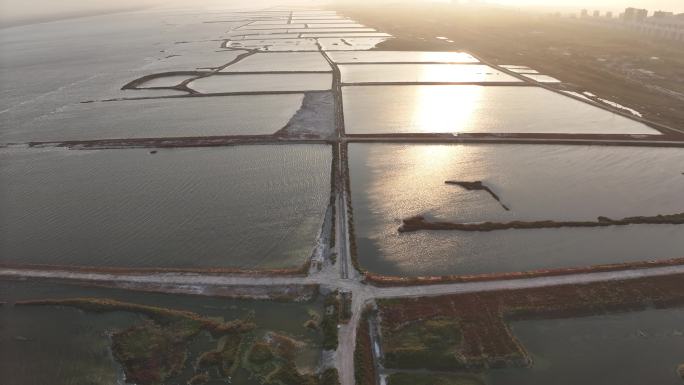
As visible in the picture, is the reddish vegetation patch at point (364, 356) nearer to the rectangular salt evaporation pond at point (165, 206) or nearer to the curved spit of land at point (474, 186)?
the rectangular salt evaporation pond at point (165, 206)

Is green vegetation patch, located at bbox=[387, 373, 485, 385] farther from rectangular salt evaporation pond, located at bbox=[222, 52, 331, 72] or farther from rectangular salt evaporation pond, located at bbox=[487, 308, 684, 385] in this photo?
rectangular salt evaporation pond, located at bbox=[222, 52, 331, 72]

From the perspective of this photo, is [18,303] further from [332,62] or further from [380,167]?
[332,62]

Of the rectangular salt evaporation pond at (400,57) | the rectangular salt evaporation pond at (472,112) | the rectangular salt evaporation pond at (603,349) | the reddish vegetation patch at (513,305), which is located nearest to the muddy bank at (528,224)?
the reddish vegetation patch at (513,305)

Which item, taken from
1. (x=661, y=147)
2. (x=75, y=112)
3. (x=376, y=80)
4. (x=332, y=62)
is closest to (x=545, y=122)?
(x=661, y=147)

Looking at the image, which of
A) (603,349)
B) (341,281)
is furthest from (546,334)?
(341,281)

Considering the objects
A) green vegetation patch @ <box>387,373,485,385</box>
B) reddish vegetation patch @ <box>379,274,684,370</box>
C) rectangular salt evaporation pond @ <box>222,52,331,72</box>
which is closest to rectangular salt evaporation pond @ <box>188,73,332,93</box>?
rectangular salt evaporation pond @ <box>222,52,331,72</box>

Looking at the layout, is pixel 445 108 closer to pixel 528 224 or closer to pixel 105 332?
pixel 528 224
